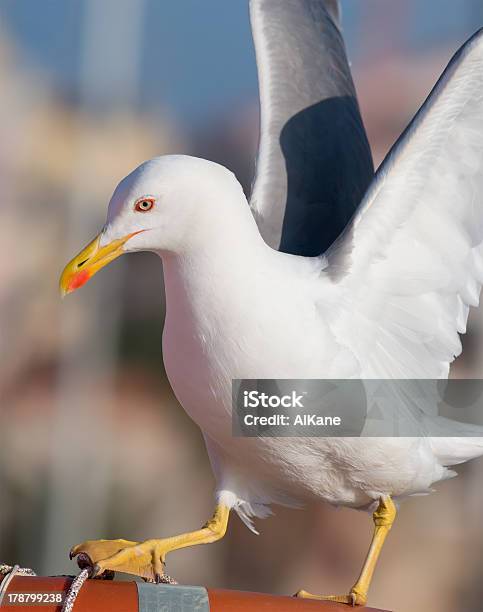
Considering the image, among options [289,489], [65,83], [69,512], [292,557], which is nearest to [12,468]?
[69,512]

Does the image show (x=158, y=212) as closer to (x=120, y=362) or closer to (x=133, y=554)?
(x=133, y=554)

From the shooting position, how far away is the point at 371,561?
6.41 feet

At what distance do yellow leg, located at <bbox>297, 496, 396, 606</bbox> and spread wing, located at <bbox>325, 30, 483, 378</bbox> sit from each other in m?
0.23

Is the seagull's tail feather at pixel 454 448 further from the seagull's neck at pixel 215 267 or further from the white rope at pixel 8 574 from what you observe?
the white rope at pixel 8 574

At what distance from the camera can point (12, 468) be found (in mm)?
5047

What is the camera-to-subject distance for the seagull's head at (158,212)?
1801 millimetres

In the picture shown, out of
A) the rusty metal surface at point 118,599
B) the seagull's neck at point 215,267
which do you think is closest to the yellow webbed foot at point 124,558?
the rusty metal surface at point 118,599

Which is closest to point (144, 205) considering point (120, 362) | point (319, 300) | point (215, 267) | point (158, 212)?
point (158, 212)

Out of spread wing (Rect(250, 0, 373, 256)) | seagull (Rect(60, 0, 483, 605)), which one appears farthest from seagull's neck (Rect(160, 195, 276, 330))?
spread wing (Rect(250, 0, 373, 256))

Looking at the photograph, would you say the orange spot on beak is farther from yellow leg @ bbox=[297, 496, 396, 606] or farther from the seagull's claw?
yellow leg @ bbox=[297, 496, 396, 606]

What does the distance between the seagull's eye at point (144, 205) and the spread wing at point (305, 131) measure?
0.53m

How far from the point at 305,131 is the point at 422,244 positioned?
545 mm

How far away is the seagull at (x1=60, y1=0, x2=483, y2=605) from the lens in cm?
181

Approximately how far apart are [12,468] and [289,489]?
3258 mm
